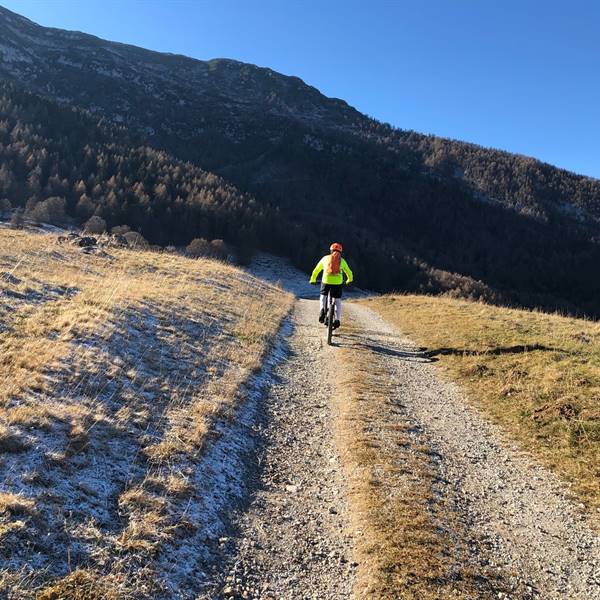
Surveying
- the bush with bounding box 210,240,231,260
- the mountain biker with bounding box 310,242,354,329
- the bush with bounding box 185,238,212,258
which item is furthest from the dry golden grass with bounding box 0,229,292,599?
the bush with bounding box 210,240,231,260

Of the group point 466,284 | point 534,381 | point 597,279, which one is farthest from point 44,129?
point 597,279

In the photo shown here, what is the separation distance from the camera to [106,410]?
7.06m

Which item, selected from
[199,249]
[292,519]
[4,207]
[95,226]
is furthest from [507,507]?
[4,207]

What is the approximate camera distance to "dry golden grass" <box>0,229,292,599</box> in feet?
14.1

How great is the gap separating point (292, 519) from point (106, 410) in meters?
3.44

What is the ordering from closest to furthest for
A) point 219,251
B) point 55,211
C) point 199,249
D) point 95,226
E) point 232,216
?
1. point 95,226
2. point 199,249
3. point 219,251
4. point 55,211
5. point 232,216

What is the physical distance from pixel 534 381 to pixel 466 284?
82.6 metres

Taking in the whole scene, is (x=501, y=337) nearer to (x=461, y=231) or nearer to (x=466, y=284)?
(x=466, y=284)

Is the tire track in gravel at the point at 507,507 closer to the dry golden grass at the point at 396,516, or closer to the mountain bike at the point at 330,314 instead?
the dry golden grass at the point at 396,516

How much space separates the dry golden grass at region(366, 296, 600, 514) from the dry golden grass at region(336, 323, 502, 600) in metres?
2.26

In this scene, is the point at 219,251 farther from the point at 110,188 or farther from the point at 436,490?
the point at 436,490

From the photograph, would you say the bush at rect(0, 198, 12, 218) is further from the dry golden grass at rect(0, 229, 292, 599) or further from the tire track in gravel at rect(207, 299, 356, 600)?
the tire track in gravel at rect(207, 299, 356, 600)

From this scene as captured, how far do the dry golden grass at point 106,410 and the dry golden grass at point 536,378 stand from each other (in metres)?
5.67

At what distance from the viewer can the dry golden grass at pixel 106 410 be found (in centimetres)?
429
